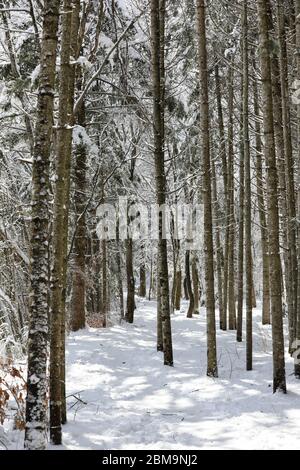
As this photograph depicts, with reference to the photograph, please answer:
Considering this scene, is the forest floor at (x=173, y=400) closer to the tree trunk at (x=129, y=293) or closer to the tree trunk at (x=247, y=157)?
the tree trunk at (x=247, y=157)

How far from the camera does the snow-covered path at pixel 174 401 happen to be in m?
5.39

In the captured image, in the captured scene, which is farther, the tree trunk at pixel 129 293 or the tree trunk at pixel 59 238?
the tree trunk at pixel 129 293

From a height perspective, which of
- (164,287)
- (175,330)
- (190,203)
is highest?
(190,203)

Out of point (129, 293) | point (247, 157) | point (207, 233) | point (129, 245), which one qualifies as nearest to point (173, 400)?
point (207, 233)

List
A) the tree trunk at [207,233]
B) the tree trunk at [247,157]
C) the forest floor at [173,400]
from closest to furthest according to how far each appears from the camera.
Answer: the forest floor at [173,400]
the tree trunk at [207,233]
the tree trunk at [247,157]

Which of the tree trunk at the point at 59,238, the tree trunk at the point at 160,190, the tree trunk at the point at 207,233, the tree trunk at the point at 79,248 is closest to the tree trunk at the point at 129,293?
the tree trunk at the point at 79,248

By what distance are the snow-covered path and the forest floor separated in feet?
0.04

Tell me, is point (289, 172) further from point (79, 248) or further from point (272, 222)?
point (79, 248)

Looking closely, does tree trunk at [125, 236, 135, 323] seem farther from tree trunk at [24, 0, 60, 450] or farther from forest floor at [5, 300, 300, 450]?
tree trunk at [24, 0, 60, 450]

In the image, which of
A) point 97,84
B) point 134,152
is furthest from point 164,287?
point 134,152

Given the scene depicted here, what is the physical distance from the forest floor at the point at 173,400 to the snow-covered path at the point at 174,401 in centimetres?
1

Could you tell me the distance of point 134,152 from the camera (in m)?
16.8
